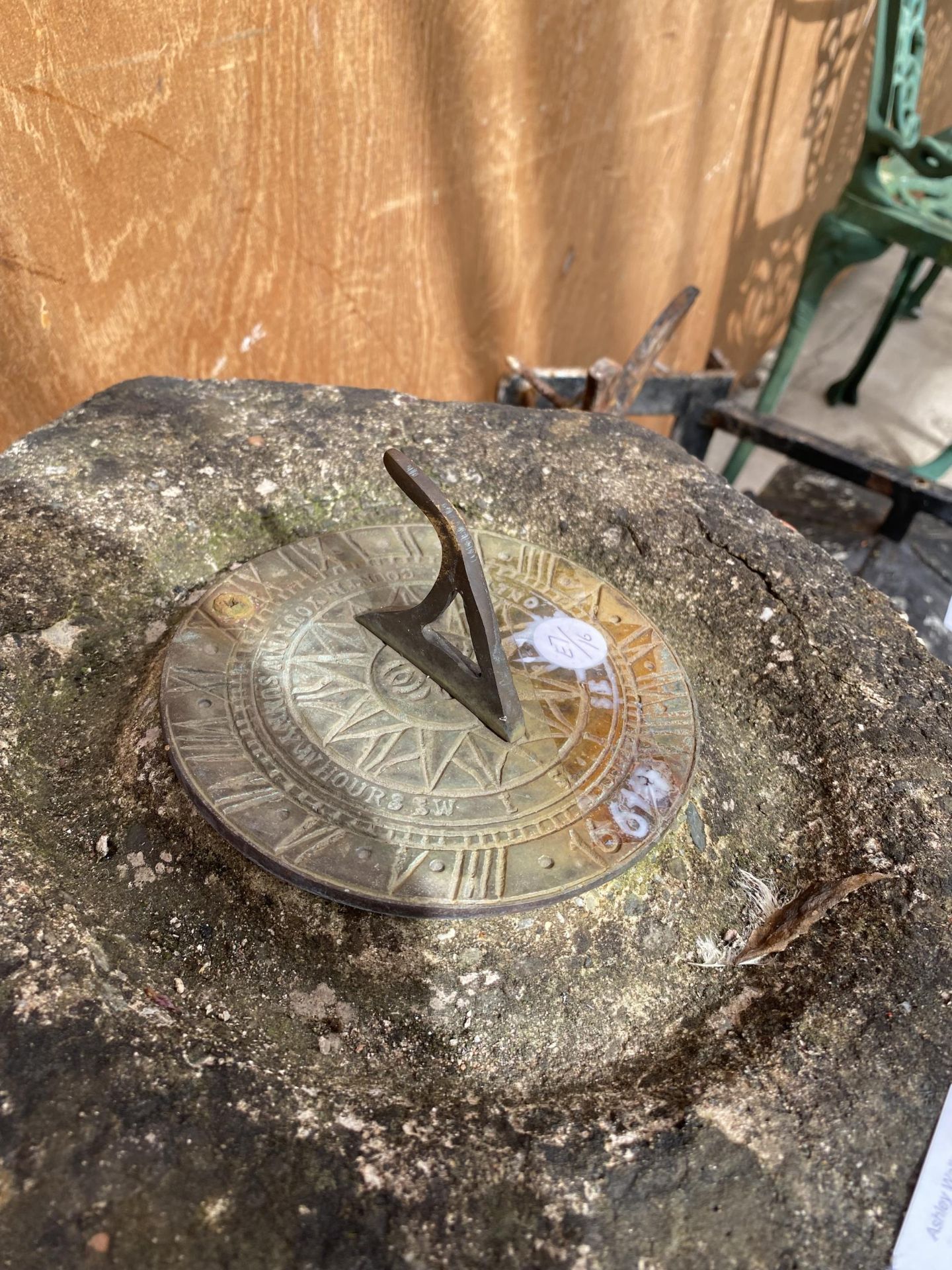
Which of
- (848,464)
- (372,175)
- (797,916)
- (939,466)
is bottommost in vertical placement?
(939,466)

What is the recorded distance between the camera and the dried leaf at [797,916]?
1.25 meters

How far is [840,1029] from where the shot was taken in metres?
1.11

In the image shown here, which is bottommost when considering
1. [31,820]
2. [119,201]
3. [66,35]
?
[31,820]

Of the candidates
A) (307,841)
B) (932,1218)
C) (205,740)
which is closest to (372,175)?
(205,740)

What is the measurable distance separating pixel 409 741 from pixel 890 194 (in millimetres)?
3084

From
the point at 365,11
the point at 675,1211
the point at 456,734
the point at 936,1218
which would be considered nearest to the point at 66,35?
the point at 365,11

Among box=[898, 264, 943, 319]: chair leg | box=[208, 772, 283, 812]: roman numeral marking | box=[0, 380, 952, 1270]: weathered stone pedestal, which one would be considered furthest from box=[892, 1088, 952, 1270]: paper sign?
box=[898, 264, 943, 319]: chair leg

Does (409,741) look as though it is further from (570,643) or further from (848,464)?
(848,464)

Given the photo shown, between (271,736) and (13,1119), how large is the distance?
53 centimetres

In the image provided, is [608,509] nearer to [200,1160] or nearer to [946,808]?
[946,808]

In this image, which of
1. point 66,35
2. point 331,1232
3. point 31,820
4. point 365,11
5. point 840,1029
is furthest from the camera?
point 365,11

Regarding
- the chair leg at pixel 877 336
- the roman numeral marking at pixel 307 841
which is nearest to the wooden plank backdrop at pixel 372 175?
the chair leg at pixel 877 336

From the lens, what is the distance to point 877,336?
432 cm

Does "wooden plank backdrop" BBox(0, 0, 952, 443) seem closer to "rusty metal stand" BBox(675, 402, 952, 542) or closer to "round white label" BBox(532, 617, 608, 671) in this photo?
"rusty metal stand" BBox(675, 402, 952, 542)
